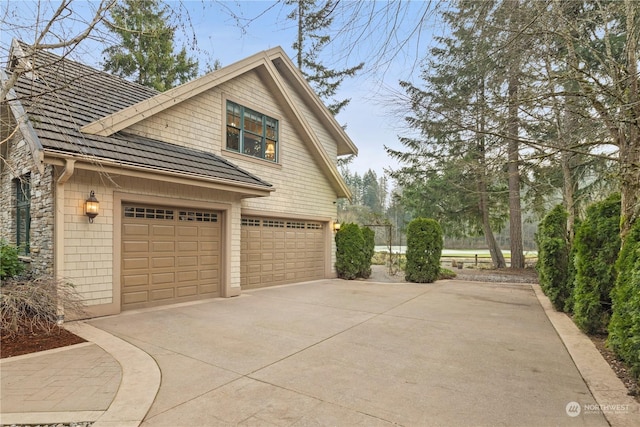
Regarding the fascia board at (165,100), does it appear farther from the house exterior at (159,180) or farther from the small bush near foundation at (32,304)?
the small bush near foundation at (32,304)

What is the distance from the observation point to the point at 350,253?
40.5 ft

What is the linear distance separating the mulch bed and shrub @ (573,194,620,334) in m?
7.57

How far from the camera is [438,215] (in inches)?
695

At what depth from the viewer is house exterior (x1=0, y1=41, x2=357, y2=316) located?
5676 mm

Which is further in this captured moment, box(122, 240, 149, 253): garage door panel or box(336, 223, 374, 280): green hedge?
box(336, 223, 374, 280): green hedge

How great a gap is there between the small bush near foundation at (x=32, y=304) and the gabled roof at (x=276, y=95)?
2.81 meters

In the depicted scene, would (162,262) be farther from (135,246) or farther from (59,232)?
(59,232)

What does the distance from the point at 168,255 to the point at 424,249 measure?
8.10 meters

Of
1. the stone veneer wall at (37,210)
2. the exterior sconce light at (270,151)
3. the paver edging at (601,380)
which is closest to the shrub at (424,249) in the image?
the exterior sconce light at (270,151)

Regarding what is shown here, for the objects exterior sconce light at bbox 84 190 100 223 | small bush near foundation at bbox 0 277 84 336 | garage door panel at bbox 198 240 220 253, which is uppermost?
exterior sconce light at bbox 84 190 100 223

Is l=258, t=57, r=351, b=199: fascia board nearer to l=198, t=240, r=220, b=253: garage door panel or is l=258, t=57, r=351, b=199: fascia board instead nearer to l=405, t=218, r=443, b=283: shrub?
l=405, t=218, r=443, b=283: shrub

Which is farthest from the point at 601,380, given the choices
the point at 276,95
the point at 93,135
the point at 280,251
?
the point at 276,95

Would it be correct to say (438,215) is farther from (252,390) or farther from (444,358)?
(252,390)

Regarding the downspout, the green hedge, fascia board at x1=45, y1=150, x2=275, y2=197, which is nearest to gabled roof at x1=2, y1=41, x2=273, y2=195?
fascia board at x1=45, y1=150, x2=275, y2=197
